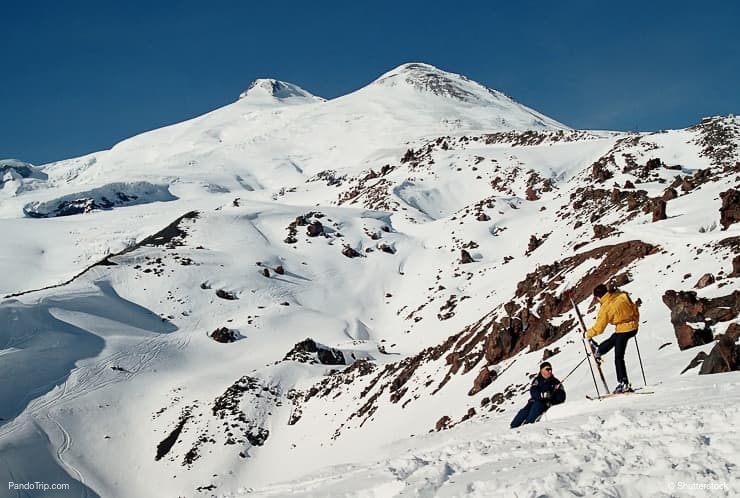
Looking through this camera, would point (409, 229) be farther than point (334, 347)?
Yes

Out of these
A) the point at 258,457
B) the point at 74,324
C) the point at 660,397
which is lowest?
the point at 258,457

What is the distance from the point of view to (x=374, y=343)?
49.0 m

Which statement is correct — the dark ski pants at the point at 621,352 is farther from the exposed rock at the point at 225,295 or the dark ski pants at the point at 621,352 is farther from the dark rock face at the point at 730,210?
the exposed rock at the point at 225,295

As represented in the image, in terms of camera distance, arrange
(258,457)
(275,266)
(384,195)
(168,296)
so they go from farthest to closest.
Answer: (384,195), (275,266), (168,296), (258,457)

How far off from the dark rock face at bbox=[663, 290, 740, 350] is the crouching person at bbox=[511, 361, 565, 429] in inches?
214

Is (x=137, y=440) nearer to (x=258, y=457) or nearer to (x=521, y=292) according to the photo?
(x=258, y=457)

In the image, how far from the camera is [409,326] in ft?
167

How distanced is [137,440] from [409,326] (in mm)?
24991

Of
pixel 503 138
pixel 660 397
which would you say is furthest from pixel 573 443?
pixel 503 138

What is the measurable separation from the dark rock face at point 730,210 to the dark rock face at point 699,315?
9.91 metres

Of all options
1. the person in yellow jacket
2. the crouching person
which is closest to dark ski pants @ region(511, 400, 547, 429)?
the crouching person

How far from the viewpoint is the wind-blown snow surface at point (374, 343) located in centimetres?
877

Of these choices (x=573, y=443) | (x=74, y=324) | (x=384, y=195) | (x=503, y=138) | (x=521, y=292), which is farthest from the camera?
(x=503, y=138)

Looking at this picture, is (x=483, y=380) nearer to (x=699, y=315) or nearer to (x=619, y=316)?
(x=699, y=315)
